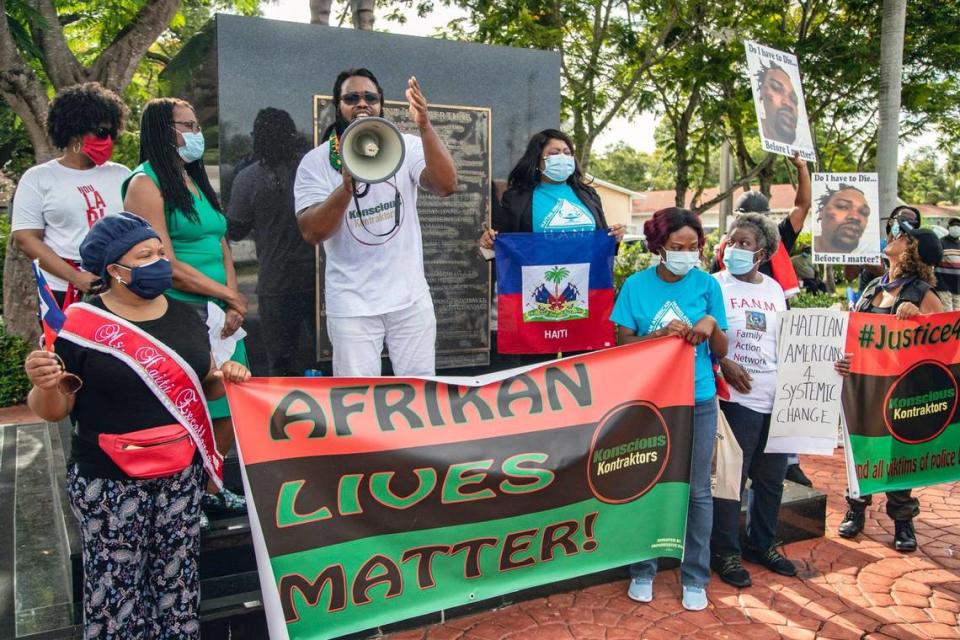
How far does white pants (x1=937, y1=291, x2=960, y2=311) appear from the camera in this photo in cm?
583

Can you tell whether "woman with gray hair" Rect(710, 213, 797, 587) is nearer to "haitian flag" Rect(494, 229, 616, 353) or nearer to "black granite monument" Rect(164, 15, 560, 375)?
"haitian flag" Rect(494, 229, 616, 353)

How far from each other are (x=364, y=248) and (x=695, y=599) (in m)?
2.44

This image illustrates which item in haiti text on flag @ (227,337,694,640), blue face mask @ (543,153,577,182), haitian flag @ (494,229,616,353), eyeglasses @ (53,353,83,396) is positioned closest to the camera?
eyeglasses @ (53,353,83,396)

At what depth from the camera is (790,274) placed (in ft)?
15.5

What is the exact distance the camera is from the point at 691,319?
3746 mm

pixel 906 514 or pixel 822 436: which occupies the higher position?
pixel 822 436

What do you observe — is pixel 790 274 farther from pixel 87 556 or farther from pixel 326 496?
pixel 87 556

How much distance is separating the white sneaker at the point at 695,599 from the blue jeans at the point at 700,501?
24 millimetres

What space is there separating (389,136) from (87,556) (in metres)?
2.08

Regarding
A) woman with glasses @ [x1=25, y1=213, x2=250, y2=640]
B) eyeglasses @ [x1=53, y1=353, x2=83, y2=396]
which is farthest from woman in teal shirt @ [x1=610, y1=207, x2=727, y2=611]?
eyeglasses @ [x1=53, y1=353, x2=83, y2=396]

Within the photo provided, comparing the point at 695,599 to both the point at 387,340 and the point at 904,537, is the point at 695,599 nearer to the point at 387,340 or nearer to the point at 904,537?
the point at 904,537

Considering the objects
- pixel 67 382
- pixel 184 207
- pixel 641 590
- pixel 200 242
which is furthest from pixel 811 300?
pixel 67 382

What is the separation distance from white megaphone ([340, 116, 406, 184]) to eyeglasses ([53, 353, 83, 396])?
1.39 metres

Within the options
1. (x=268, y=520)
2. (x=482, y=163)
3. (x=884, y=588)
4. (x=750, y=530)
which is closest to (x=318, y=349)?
(x=482, y=163)
